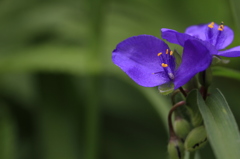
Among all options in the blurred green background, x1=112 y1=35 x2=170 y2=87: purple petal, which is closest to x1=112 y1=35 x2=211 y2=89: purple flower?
x1=112 y1=35 x2=170 y2=87: purple petal

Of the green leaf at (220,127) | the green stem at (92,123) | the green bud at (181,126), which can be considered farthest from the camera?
the green stem at (92,123)

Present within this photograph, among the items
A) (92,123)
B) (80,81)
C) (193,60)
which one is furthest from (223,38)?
(80,81)

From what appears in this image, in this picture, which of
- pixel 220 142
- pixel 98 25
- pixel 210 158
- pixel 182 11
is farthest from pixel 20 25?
pixel 220 142

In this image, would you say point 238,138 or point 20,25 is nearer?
point 238,138

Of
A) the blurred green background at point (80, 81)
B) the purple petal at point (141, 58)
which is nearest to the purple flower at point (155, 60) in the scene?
the purple petal at point (141, 58)

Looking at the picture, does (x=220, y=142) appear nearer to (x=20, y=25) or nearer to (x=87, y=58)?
(x=87, y=58)

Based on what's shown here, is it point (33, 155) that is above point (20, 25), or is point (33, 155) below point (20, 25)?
below

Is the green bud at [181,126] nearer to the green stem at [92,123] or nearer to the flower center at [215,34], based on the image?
the flower center at [215,34]

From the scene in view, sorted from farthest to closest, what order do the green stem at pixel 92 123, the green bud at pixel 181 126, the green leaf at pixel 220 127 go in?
1. the green stem at pixel 92 123
2. the green bud at pixel 181 126
3. the green leaf at pixel 220 127
